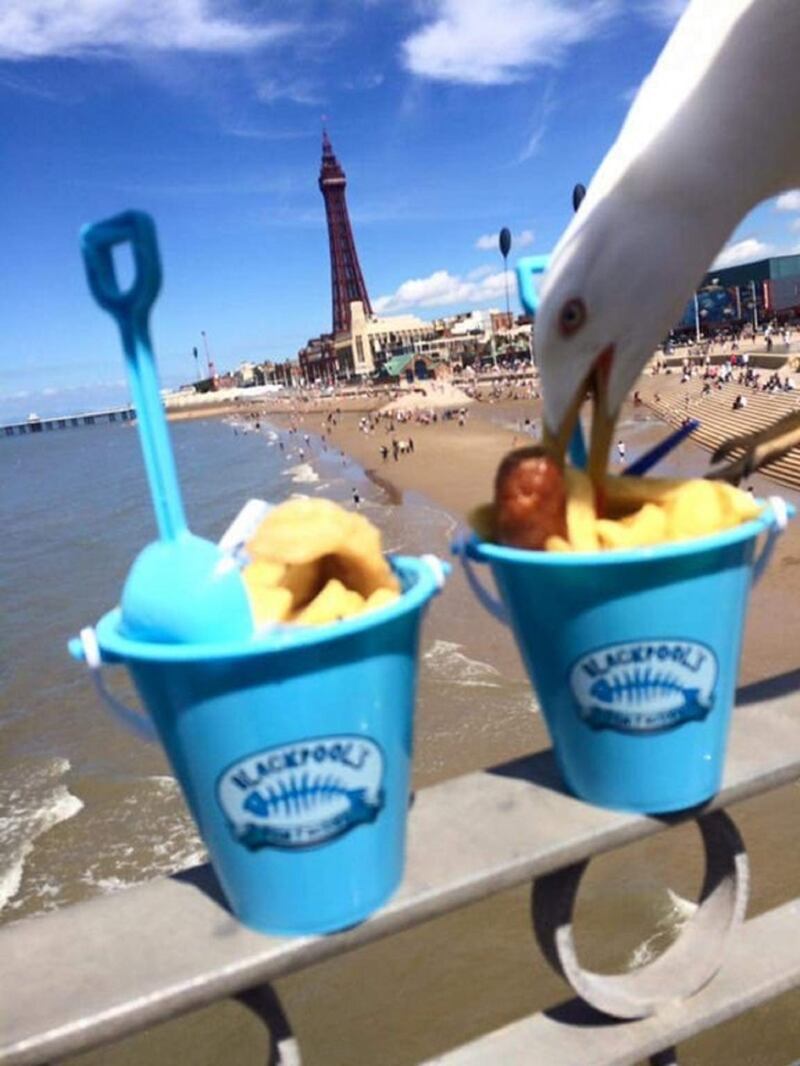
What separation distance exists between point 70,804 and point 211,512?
17722 mm

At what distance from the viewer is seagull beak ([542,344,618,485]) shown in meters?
0.96

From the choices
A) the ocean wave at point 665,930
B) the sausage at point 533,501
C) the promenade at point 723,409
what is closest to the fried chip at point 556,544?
the sausage at point 533,501

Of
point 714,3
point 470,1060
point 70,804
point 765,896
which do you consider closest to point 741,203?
point 714,3

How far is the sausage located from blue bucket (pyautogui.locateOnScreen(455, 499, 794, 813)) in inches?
1.1

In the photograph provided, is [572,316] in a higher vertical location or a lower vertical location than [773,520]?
higher

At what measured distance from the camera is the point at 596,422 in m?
1.00

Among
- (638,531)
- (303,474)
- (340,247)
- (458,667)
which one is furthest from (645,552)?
(340,247)

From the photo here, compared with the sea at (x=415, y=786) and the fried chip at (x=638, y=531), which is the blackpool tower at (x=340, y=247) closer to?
the sea at (x=415, y=786)

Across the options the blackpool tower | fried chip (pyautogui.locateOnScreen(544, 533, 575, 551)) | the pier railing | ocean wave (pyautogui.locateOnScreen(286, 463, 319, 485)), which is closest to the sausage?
fried chip (pyautogui.locateOnScreen(544, 533, 575, 551))

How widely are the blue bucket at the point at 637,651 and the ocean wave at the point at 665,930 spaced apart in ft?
12.2

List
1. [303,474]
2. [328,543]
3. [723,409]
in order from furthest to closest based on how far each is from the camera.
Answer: [303,474] < [723,409] < [328,543]

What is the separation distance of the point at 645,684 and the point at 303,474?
29775mm

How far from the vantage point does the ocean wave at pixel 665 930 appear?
4.32 meters

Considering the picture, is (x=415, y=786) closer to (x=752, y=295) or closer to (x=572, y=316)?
(x=572, y=316)
